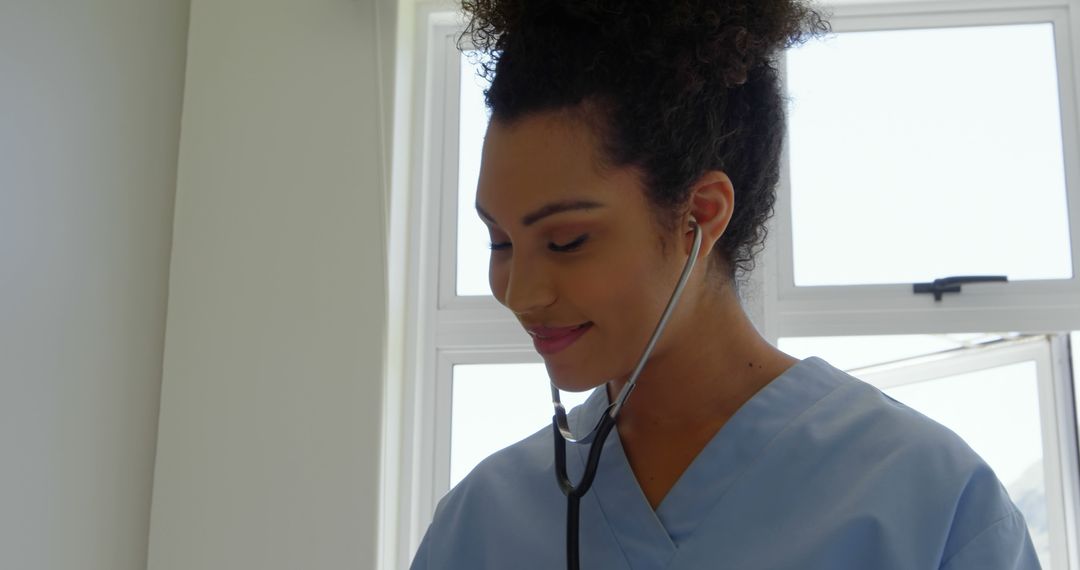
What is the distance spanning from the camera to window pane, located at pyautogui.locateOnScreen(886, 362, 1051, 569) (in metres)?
1.99

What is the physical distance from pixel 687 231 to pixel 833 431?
0.67ft

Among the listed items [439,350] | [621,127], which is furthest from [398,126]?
[621,127]

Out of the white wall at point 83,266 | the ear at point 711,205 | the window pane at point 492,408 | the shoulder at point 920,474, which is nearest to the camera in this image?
the shoulder at point 920,474

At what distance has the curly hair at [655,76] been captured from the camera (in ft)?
2.81

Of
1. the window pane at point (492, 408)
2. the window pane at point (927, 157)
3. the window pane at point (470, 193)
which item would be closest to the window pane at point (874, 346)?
the window pane at point (927, 157)

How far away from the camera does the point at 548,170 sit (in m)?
0.85

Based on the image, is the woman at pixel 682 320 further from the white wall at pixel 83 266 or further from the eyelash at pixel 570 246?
the white wall at pixel 83 266

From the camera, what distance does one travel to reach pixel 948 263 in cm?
211

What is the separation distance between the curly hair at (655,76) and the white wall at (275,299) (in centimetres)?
114

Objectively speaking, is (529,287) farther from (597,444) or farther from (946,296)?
(946,296)

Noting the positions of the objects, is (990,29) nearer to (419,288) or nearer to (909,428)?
(419,288)

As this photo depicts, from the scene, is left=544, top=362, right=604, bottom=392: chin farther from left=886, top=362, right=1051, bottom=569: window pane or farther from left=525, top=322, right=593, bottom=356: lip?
left=886, top=362, right=1051, bottom=569: window pane

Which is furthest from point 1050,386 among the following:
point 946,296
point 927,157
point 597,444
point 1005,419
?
point 597,444

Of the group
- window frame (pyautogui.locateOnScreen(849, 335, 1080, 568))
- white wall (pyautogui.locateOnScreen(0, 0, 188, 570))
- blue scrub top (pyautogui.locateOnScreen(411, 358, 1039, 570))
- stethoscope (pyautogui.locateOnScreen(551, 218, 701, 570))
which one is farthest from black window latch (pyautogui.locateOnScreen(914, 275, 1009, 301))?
white wall (pyautogui.locateOnScreen(0, 0, 188, 570))
